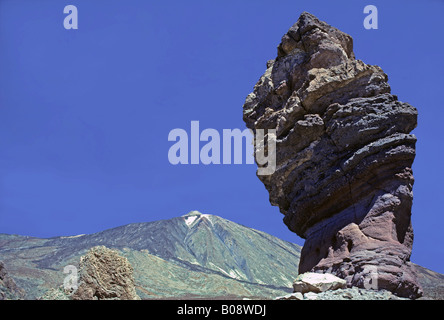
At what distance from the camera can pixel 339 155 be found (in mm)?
18766

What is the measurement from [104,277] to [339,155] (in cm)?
967

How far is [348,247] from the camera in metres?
16.6

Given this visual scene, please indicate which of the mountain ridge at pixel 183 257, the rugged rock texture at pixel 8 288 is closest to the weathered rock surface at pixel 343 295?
the rugged rock texture at pixel 8 288

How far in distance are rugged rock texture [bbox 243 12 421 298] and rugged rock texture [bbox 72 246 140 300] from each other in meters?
6.59

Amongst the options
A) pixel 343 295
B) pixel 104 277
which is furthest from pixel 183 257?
pixel 343 295

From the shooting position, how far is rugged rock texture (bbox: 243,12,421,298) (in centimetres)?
1597

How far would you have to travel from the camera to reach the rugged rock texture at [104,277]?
1497 centimetres

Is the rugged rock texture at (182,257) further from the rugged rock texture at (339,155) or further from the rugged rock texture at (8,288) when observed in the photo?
the rugged rock texture at (8,288)

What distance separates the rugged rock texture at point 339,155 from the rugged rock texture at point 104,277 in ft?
21.6

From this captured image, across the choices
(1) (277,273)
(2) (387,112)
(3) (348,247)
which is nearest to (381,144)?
(2) (387,112)

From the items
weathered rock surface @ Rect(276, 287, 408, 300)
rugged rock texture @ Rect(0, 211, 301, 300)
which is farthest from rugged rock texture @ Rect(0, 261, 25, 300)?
rugged rock texture @ Rect(0, 211, 301, 300)

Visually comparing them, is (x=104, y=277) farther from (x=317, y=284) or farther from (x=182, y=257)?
(x=182, y=257)
